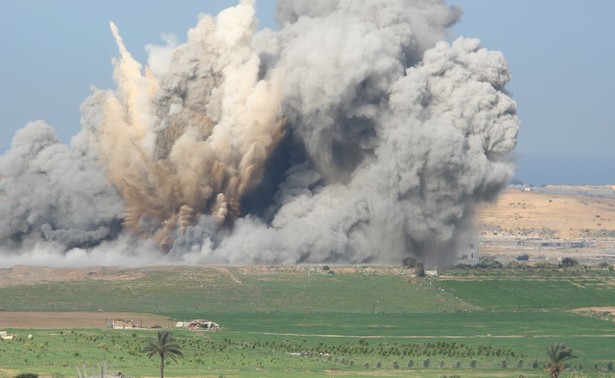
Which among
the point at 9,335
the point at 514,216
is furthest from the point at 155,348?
the point at 514,216

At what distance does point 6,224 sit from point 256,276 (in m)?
21.7

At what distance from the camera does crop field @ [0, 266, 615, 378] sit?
231 ft

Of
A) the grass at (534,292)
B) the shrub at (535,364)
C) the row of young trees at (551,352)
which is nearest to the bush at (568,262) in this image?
the grass at (534,292)

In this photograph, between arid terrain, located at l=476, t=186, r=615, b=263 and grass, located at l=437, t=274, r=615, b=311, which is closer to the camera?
grass, located at l=437, t=274, r=615, b=311

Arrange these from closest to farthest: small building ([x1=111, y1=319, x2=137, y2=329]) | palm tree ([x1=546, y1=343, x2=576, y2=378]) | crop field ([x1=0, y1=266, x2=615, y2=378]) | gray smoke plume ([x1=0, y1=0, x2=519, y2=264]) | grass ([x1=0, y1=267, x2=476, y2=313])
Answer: palm tree ([x1=546, y1=343, x2=576, y2=378]) → crop field ([x1=0, y1=266, x2=615, y2=378]) → small building ([x1=111, y1=319, x2=137, y2=329]) → grass ([x1=0, y1=267, x2=476, y2=313]) → gray smoke plume ([x1=0, y1=0, x2=519, y2=264])

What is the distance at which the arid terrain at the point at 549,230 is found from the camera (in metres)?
145

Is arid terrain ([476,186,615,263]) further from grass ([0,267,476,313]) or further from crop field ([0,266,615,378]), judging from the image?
grass ([0,267,476,313])

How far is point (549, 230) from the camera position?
17250 centimetres

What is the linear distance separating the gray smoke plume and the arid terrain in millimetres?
18821

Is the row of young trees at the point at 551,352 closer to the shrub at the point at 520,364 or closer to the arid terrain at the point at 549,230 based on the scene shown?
the shrub at the point at 520,364

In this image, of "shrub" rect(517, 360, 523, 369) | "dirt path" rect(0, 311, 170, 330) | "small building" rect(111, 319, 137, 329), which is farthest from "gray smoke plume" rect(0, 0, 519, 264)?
"shrub" rect(517, 360, 523, 369)

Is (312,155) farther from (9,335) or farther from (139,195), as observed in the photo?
(9,335)

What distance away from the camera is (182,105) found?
11400 cm

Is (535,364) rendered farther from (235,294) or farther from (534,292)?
(534,292)
